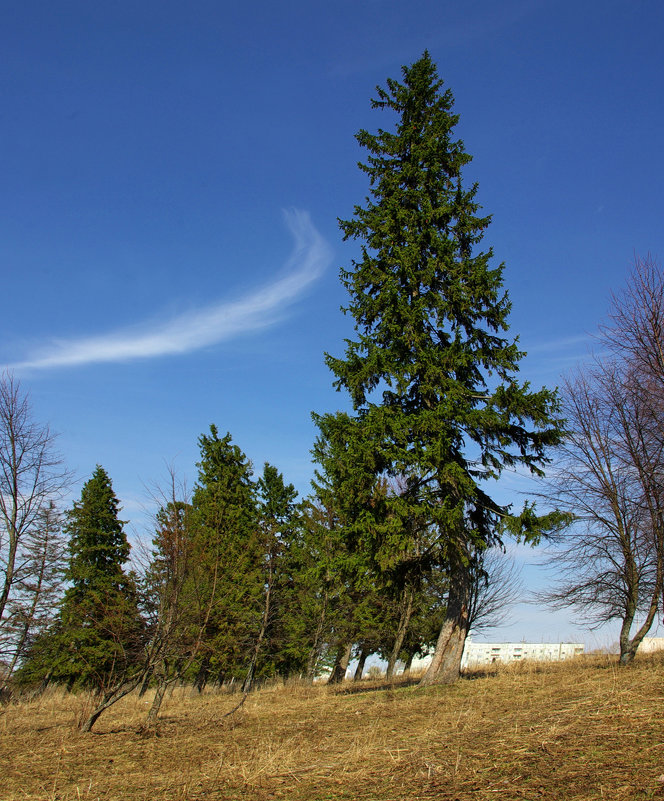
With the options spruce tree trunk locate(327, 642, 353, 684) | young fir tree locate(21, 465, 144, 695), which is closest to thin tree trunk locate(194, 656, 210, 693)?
young fir tree locate(21, 465, 144, 695)

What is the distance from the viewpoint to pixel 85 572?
28.5 meters

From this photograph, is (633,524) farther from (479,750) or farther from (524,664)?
(479,750)

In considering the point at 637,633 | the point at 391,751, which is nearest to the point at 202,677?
the point at 637,633

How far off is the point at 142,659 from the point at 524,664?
1253cm

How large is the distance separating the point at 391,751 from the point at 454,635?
7.52 m

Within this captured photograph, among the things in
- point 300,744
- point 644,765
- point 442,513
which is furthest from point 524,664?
point 644,765

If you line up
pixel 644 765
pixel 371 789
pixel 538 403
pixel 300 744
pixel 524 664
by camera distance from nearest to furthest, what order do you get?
pixel 644 765
pixel 371 789
pixel 300 744
pixel 538 403
pixel 524 664

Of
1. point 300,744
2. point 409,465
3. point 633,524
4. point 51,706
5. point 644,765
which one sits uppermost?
point 409,465

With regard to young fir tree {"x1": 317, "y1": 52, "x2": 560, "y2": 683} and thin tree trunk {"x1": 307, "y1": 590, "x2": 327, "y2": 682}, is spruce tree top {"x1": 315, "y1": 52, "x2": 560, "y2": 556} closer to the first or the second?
young fir tree {"x1": 317, "y1": 52, "x2": 560, "y2": 683}

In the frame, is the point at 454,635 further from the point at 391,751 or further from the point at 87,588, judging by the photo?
the point at 87,588

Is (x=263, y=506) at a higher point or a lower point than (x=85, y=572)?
higher

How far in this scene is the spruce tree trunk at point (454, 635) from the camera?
42.9 feet

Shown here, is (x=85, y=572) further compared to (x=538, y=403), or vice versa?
(x=85, y=572)

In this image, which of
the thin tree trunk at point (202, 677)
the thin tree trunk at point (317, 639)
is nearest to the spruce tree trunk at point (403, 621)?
the thin tree trunk at point (317, 639)
